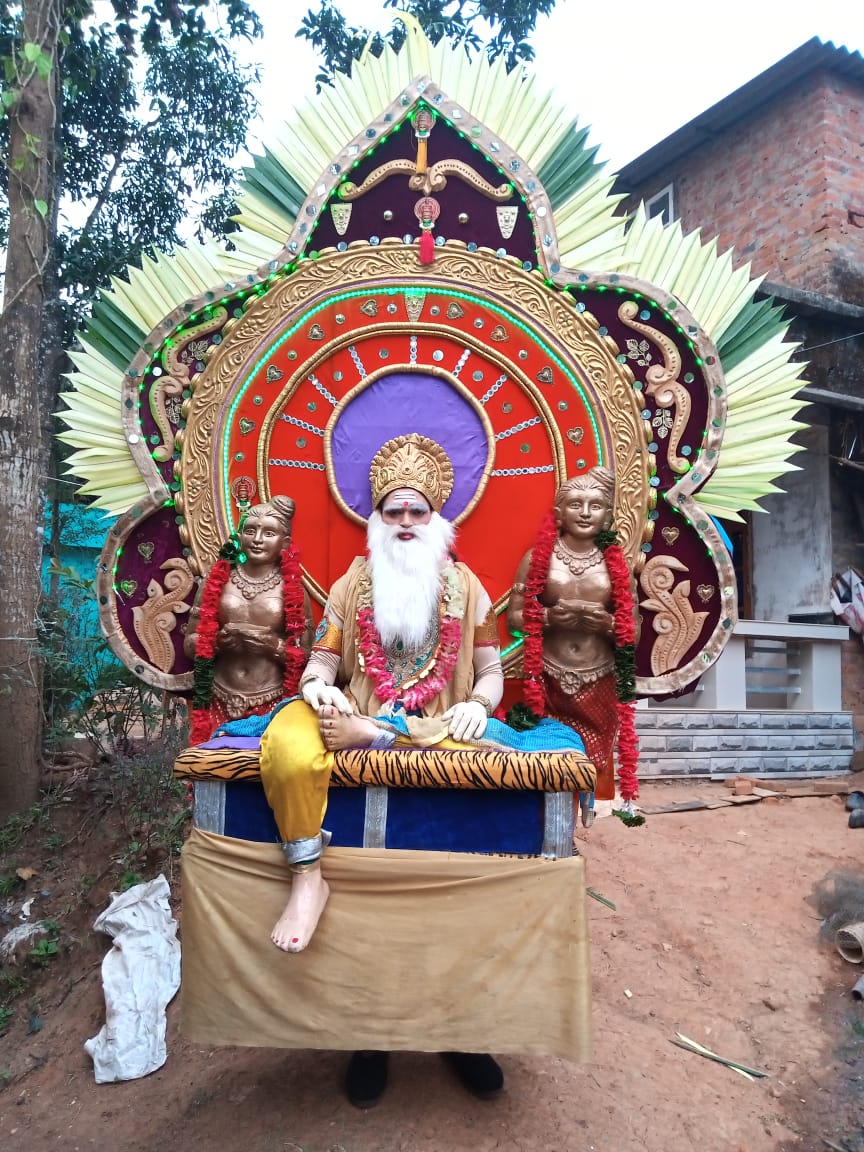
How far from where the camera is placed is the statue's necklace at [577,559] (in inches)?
116

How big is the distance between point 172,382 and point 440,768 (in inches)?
74.3

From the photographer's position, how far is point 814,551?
7617 mm

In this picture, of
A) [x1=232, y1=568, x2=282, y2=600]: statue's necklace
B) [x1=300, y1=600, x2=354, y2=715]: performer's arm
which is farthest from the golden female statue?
[x1=300, y1=600, x2=354, y2=715]: performer's arm

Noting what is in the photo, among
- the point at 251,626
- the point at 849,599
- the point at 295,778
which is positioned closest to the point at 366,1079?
the point at 295,778

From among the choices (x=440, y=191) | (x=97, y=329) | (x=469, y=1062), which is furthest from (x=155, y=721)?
(x=440, y=191)

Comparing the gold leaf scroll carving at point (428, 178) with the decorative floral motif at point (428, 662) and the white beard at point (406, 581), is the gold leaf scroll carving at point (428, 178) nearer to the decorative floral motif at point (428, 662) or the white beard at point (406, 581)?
the white beard at point (406, 581)

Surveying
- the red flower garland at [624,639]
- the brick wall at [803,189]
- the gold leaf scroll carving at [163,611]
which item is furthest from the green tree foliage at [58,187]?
the brick wall at [803,189]

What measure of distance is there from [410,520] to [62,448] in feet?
12.2

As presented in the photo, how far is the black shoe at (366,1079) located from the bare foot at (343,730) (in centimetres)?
118

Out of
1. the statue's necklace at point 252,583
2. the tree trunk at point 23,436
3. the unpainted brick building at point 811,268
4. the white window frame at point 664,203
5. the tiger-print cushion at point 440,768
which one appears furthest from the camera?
the white window frame at point 664,203

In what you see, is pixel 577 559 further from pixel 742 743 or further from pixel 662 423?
pixel 742 743

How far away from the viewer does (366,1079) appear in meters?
2.65

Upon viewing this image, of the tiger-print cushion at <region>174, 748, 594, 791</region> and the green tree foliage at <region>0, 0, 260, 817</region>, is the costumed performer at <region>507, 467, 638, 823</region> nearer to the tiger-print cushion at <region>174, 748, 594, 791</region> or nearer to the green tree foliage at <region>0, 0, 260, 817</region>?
the tiger-print cushion at <region>174, 748, 594, 791</region>

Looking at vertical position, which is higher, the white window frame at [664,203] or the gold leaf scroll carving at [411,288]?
the white window frame at [664,203]
